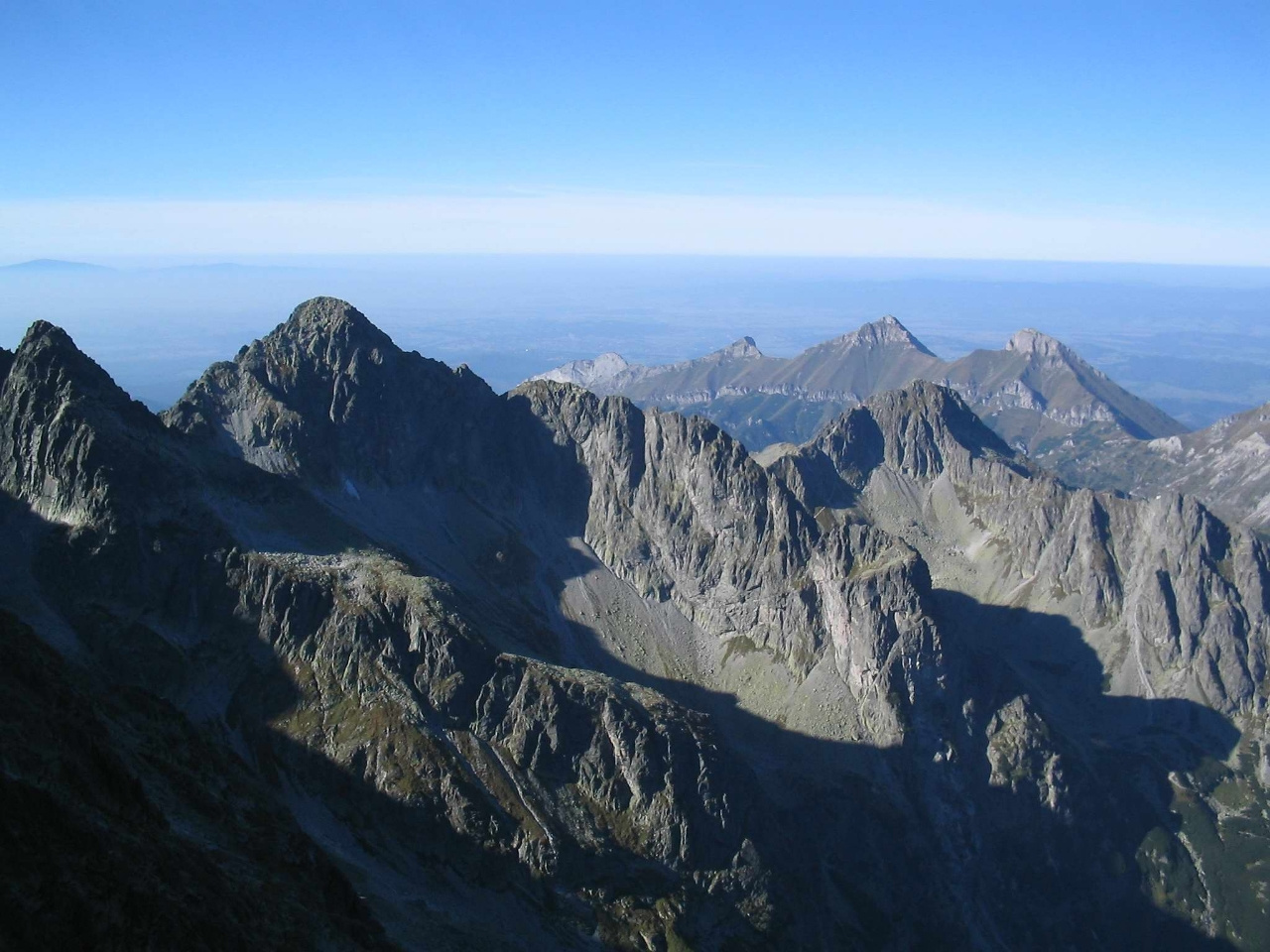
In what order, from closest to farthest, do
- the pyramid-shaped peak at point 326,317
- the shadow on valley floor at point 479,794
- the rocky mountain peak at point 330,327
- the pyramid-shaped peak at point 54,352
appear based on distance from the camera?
the shadow on valley floor at point 479,794, the pyramid-shaped peak at point 54,352, the rocky mountain peak at point 330,327, the pyramid-shaped peak at point 326,317

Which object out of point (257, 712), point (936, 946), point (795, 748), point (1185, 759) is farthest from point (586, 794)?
point (1185, 759)

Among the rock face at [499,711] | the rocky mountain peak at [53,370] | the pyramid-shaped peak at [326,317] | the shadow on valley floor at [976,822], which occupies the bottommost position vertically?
the shadow on valley floor at [976,822]

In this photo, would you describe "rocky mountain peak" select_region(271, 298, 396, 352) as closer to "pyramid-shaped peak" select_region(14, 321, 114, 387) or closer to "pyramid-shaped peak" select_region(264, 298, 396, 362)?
"pyramid-shaped peak" select_region(264, 298, 396, 362)

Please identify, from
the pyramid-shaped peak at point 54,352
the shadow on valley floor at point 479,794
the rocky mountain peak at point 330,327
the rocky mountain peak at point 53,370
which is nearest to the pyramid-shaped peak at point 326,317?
the rocky mountain peak at point 330,327

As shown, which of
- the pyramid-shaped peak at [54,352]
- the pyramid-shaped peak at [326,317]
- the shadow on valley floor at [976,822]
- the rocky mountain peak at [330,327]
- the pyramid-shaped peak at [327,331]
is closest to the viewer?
the pyramid-shaped peak at [54,352]

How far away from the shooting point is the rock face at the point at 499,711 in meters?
71.2

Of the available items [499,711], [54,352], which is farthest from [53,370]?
[499,711]

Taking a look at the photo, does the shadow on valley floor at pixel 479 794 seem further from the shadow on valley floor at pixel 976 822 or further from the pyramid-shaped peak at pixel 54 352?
the pyramid-shaped peak at pixel 54 352

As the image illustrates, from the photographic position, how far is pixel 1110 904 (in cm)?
16188

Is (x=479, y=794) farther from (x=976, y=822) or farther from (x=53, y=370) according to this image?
(x=976, y=822)

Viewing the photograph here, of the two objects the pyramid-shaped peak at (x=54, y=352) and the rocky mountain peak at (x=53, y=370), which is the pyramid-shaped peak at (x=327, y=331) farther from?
the rocky mountain peak at (x=53, y=370)

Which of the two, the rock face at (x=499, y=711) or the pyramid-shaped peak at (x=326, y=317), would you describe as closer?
the rock face at (x=499, y=711)

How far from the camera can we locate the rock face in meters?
71.2

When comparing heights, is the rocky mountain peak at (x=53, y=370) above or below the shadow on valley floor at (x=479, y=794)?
above
